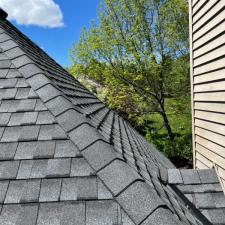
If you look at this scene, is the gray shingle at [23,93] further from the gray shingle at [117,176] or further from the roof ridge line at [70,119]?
the gray shingle at [117,176]

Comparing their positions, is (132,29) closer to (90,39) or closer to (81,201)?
(90,39)

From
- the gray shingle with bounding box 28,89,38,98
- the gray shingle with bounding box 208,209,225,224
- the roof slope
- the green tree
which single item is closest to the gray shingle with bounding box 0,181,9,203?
the roof slope

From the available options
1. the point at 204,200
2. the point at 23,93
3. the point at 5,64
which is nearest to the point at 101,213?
the point at 23,93

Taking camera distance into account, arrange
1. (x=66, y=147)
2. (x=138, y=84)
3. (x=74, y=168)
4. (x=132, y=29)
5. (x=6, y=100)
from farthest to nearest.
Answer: (x=138, y=84), (x=132, y=29), (x=6, y=100), (x=66, y=147), (x=74, y=168)

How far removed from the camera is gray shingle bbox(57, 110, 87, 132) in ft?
9.42

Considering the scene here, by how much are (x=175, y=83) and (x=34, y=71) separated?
1640 cm

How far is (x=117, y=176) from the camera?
93.4 inches

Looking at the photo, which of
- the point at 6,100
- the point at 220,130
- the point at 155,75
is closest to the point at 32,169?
the point at 6,100

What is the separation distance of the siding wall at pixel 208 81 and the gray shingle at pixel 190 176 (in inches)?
15.6

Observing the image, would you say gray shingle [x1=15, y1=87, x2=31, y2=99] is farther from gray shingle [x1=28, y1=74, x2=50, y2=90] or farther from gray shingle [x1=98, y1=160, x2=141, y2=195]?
gray shingle [x1=98, y1=160, x2=141, y2=195]

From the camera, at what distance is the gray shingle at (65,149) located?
267 cm

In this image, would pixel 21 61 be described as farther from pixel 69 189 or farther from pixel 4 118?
pixel 69 189

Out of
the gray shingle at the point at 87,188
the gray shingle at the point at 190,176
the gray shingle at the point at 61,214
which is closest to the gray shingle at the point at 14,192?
the gray shingle at the point at 61,214

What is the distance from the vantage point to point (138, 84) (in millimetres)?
20203
